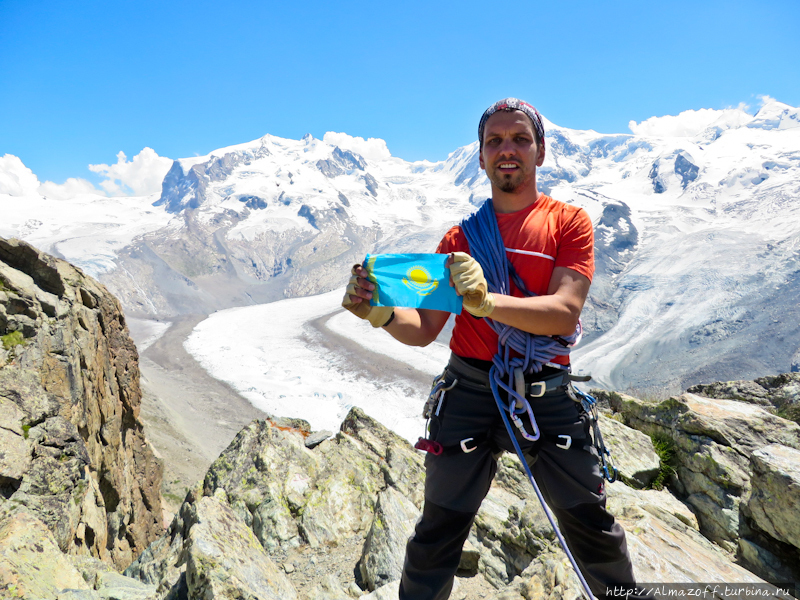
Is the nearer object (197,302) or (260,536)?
(260,536)

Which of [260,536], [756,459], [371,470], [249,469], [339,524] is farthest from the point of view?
[371,470]

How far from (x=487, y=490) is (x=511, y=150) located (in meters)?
2.20

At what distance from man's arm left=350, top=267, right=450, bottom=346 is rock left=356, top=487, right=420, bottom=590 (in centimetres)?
310

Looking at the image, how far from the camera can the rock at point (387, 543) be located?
Answer: 15.1 feet

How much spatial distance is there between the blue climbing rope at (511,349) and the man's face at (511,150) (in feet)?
1.06

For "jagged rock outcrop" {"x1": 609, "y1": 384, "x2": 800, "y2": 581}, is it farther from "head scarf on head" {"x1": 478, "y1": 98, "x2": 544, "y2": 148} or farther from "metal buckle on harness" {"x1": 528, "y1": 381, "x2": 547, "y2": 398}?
"head scarf on head" {"x1": 478, "y1": 98, "x2": 544, "y2": 148}

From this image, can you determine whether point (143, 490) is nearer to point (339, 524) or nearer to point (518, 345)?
point (339, 524)

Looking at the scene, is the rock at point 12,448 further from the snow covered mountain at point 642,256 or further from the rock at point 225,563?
the snow covered mountain at point 642,256

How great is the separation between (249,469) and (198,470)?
18.8 m

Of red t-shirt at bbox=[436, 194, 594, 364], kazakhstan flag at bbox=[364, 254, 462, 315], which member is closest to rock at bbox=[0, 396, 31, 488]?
kazakhstan flag at bbox=[364, 254, 462, 315]

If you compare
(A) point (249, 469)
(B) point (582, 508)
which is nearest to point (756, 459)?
(B) point (582, 508)

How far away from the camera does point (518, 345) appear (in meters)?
2.57

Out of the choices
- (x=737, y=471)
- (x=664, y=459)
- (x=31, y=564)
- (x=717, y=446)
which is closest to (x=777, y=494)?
(x=737, y=471)

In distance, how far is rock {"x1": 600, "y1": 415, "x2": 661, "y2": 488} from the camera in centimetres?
613
